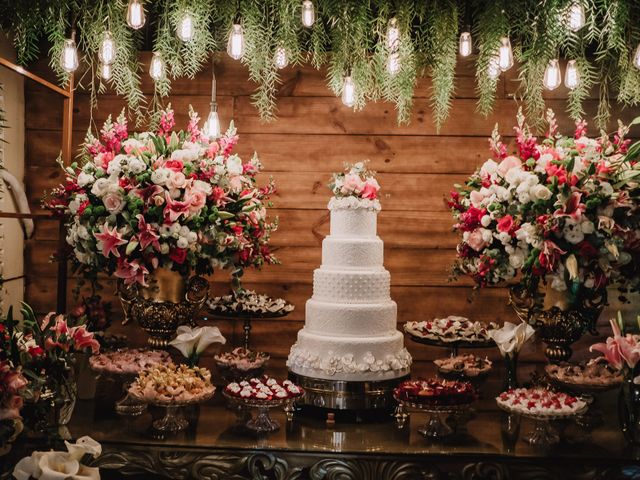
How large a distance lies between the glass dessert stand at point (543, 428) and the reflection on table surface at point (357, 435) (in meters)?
0.03

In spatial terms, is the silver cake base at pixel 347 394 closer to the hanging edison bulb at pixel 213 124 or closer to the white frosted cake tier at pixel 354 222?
the white frosted cake tier at pixel 354 222

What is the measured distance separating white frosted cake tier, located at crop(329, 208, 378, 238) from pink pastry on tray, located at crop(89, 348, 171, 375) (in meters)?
0.99

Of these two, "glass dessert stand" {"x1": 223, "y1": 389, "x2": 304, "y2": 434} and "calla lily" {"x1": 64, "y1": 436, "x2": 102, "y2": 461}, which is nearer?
"calla lily" {"x1": 64, "y1": 436, "x2": 102, "y2": 461}

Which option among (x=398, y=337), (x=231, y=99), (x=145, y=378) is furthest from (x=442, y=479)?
(x=231, y=99)

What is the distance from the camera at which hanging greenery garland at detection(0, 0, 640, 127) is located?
2.71m

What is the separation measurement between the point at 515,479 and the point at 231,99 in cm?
250

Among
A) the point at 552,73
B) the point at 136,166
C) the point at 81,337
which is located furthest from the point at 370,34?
the point at 81,337

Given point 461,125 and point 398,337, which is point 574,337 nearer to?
point 398,337

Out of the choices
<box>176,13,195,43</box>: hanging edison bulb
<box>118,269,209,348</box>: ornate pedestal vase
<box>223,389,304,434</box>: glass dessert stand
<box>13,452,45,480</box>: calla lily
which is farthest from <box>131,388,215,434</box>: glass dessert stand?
<box>176,13,195,43</box>: hanging edison bulb

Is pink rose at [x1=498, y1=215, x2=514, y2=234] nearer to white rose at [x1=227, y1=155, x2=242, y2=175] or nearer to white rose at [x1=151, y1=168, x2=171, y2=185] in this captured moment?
white rose at [x1=227, y1=155, x2=242, y2=175]

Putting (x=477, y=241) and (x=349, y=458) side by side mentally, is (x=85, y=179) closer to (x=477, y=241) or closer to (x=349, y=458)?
(x=349, y=458)

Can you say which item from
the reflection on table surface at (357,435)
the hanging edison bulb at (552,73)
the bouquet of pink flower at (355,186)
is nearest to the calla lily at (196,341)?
the reflection on table surface at (357,435)

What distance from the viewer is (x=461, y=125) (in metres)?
3.78

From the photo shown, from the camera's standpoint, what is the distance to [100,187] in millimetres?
2820
